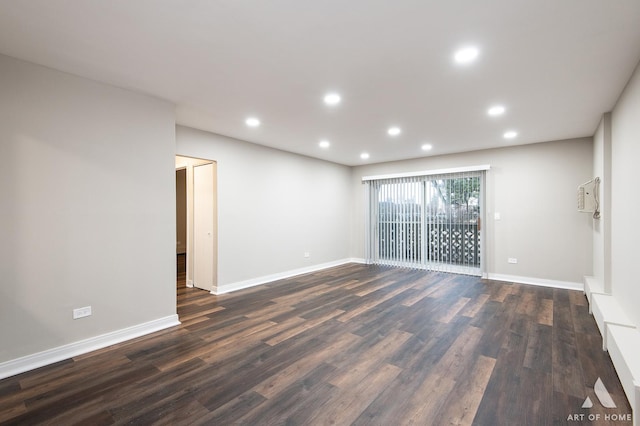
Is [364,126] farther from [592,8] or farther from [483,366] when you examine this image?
[483,366]

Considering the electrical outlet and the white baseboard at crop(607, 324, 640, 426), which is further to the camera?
the electrical outlet

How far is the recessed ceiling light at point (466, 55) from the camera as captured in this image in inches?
92.1

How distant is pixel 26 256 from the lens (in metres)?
2.53

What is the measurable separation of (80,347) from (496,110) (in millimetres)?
5178

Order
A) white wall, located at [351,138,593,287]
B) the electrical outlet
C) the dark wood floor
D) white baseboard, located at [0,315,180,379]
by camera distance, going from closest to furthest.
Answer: the dark wood floor → white baseboard, located at [0,315,180,379] → the electrical outlet → white wall, located at [351,138,593,287]

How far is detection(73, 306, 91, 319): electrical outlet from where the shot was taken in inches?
109

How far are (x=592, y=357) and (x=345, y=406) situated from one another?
92.5 inches

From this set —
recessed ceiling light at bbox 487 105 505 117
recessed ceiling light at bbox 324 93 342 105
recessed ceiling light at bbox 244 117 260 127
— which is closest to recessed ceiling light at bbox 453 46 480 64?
recessed ceiling light at bbox 324 93 342 105

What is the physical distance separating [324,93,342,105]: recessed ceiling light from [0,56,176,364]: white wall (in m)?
1.82

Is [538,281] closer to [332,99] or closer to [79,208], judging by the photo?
[332,99]

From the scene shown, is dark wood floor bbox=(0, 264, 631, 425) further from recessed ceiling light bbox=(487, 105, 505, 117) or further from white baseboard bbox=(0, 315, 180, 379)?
recessed ceiling light bbox=(487, 105, 505, 117)

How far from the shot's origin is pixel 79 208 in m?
2.81

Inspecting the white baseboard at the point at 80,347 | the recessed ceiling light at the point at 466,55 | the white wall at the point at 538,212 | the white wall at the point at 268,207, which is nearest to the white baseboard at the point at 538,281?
the white wall at the point at 538,212

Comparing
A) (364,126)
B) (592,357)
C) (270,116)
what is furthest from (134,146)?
(592,357)
